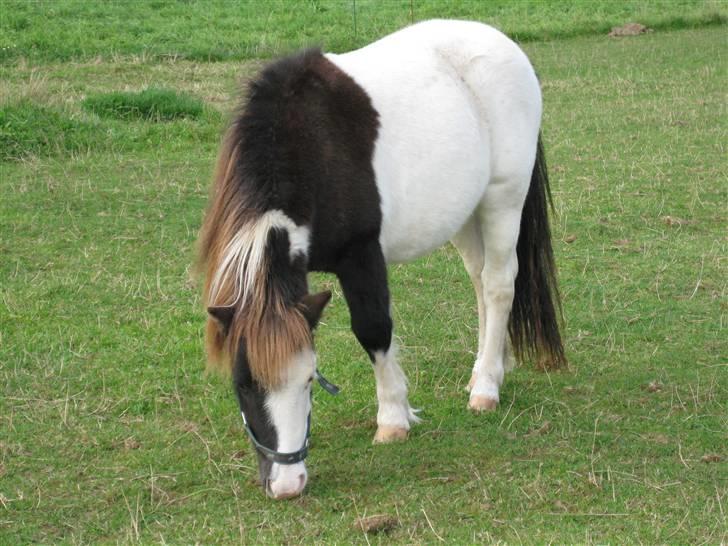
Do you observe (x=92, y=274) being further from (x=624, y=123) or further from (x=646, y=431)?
(x=624, y=123)

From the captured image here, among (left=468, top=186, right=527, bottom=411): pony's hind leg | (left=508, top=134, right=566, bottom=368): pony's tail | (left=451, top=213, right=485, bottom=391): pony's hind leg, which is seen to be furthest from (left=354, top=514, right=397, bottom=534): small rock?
(left=508, top=134, right=566, bottom=368): pony's tail

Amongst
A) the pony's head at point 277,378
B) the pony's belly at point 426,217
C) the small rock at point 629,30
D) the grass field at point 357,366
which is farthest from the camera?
the small rock at point 629,30

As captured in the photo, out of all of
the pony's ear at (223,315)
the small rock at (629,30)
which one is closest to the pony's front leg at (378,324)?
the pony's ear at (223,315)

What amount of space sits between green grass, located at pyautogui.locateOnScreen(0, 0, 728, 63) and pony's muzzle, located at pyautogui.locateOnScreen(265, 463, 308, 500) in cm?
1068

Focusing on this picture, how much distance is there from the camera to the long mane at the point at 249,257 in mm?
3863

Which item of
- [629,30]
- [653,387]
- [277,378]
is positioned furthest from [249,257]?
[629,30]

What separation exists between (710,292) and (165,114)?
20.2 feet

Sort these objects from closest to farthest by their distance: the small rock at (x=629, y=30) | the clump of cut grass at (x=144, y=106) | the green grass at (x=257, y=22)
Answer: the clump of cut grass at (x=144, y=106)
the green grass at (x=257, y=22)
the small rock at (x=629, y=30)

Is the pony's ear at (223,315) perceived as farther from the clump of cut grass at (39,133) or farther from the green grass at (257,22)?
the green grass at (257,22)

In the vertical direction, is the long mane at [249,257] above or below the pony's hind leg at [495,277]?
above

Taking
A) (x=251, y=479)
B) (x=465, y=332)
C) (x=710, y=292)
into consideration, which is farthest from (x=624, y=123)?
(x=251, y=479)

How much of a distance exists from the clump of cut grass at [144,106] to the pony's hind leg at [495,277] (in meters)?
6.05

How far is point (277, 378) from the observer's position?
12.7ft

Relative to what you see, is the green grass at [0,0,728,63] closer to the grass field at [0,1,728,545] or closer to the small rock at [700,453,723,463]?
the grass field at [0,1,728,545]
